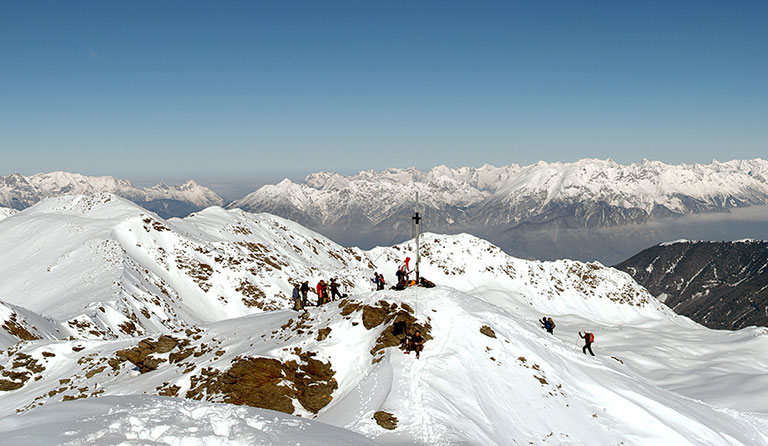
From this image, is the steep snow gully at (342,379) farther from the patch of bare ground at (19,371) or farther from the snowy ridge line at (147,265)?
the snowy ridge line at (147,265)

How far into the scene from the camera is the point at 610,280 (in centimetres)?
18950

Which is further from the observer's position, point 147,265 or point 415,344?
point 147,265

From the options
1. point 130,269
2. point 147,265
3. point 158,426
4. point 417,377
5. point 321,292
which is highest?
point 158,426

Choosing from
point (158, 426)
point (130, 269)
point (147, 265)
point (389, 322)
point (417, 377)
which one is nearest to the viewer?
point (158, 426)

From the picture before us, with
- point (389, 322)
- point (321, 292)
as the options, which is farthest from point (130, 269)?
point (389, 322)

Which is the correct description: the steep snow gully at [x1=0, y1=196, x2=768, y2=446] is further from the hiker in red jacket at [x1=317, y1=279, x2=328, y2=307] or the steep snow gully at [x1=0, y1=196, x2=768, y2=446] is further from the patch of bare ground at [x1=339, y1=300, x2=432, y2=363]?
the hiker in red jacket at [x1=317, y1=279, x2=328, y2=307]

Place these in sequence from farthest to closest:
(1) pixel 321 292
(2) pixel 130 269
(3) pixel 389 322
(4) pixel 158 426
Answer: (2) pixel 130 269 < (1) pixel 321 292 < (3) pixel 389 322 < (4) pixel 158 426

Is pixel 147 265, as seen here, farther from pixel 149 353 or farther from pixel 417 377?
pixel 417 377

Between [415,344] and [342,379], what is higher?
[415,344]

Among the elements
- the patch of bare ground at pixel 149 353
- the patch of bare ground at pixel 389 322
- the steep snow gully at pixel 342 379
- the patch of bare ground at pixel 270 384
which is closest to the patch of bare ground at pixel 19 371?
the steep snow gully at pixel 342 379

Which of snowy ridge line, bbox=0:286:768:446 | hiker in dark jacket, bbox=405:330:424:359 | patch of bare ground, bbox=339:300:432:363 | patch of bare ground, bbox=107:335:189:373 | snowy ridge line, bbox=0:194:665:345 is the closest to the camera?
snowy ridge line, bbox=0:286:768:446

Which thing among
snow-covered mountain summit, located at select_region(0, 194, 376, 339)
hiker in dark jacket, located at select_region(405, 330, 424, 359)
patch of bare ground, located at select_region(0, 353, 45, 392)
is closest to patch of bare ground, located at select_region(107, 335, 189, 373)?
patch of bare ground, located at select_region(0, 353, 45, 392)

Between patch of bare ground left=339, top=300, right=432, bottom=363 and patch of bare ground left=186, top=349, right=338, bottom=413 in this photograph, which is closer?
patch of bare ground left=186, top=349, right=338, bottom=413

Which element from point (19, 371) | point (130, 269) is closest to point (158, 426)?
point (19, 371)
